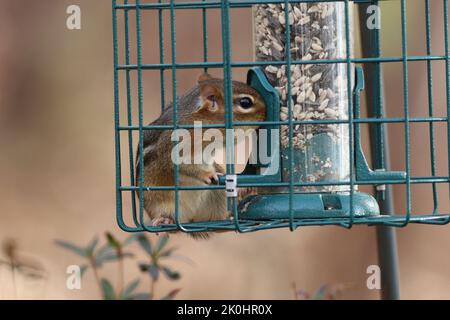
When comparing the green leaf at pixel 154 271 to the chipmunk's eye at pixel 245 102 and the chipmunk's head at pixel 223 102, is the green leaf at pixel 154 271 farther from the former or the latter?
the chipmunk's eye at pixel 245 102

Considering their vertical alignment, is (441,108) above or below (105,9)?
below

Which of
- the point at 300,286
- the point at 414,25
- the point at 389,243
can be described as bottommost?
the point at 300,286

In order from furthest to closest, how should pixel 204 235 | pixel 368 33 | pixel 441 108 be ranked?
pixel 441 108
pixel 204 235
pixel 368 33

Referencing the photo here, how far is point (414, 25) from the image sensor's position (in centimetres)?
724

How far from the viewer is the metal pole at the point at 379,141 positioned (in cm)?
404

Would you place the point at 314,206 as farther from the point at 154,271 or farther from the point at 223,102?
the point at 154,271

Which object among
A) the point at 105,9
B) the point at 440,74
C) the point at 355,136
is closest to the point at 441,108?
the point at 440,74

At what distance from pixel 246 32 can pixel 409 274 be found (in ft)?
7.29

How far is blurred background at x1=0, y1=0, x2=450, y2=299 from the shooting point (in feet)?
23.8

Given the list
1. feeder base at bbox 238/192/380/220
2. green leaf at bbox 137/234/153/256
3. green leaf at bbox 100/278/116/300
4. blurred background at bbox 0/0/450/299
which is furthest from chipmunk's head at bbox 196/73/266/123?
blurred background at bbox 0/0/450/299

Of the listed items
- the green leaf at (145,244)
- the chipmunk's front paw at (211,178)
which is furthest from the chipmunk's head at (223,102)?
the green leaf at (145,244)

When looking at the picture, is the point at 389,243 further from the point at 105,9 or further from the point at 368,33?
the point at 105,9

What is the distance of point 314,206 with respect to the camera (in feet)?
12.2

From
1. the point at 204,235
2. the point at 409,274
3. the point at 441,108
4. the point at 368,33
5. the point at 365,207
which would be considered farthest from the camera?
the point at 409,274
